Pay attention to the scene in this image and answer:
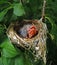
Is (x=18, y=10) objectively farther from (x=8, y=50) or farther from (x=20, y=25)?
(x=8, y=50)

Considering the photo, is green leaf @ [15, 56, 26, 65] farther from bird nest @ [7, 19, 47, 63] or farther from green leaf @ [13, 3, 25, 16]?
green leaf @ [13, 3, 25, 16]

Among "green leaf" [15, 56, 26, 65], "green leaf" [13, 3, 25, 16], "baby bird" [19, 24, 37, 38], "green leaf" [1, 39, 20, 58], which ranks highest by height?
"green leaf" [13, 3, 25, 16]

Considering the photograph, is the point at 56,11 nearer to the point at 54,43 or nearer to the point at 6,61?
the point at 54,43

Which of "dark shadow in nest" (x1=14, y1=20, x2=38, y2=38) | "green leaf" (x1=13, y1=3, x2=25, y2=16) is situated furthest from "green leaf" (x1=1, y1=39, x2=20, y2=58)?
"green leaf" (x1=13, y1=3, x2=25, y2=16)

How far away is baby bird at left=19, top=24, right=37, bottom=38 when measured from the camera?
1.94 metres

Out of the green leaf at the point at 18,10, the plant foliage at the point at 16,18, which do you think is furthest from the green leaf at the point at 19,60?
the green leaf at the point at 18,10

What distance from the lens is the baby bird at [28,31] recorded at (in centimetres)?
194

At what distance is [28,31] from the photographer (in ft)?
6.67

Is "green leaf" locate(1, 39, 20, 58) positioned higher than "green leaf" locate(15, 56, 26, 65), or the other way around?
"green leaf" locate(1, 39, 20, 58)

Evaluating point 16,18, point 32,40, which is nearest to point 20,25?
point 16,18

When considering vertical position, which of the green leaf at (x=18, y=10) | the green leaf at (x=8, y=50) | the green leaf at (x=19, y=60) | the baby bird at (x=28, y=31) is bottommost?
the green leaf at (x=19, y=60)

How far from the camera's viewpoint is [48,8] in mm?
2322

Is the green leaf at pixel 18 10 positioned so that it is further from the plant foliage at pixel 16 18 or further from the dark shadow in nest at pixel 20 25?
the dark shadow in nest at pixel 20 25

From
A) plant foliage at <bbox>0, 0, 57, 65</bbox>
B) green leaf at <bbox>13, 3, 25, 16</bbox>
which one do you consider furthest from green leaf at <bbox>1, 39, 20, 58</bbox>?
green leaf at <bbox>13, 3, 25, 16</bbox>
